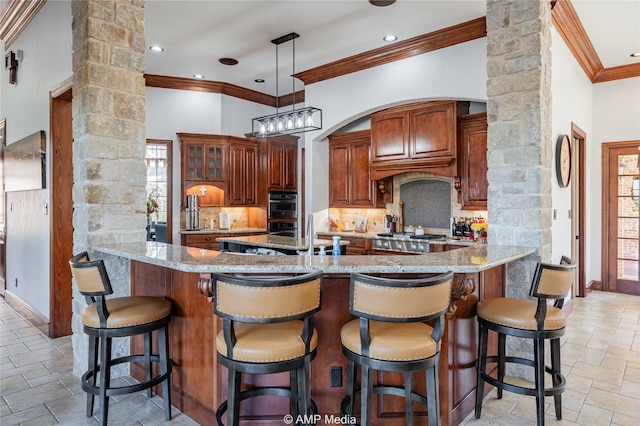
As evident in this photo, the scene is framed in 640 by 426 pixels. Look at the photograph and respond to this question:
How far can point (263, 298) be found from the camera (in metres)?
1.78

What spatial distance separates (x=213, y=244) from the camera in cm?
638

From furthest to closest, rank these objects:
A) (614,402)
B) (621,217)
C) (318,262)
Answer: (621,217) → (614,402) → (318,262)

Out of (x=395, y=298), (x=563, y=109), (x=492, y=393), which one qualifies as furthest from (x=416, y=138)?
Result: (x=395, y=298)

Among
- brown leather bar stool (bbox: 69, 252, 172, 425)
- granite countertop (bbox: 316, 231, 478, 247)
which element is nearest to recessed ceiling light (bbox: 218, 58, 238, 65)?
granite countertop (bbox: 316, 231, 478, 247)

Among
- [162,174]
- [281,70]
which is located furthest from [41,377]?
[281,70]

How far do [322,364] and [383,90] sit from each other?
394 cm

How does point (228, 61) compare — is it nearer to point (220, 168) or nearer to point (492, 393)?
point (220, 168)

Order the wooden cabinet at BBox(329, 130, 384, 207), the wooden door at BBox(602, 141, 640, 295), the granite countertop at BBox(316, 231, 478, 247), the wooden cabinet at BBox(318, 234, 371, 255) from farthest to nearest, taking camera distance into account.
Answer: the wooden cabinet at BBox(329, 130, 384, 207)
the wooden door at BBox(602, 141, 640, 295)
the wooden cabinet at BBox(318, 234, 371, 255)
the granite countertop at BBox(316, 231, 478, 247)

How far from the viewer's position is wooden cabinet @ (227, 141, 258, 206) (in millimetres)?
6688

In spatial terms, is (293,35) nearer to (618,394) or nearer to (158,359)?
(158,359)

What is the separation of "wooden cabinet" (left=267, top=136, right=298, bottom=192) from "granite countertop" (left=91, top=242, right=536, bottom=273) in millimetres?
4430

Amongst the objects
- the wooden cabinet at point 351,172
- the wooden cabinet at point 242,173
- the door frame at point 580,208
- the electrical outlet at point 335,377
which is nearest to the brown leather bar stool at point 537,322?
the electrical outlet at point 335,377

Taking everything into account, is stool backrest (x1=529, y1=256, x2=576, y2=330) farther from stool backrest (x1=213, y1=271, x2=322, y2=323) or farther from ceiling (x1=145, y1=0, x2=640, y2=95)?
ceiling (x1=145, y1=0, x2=640, y2=95)

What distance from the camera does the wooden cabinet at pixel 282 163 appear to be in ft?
23.1
